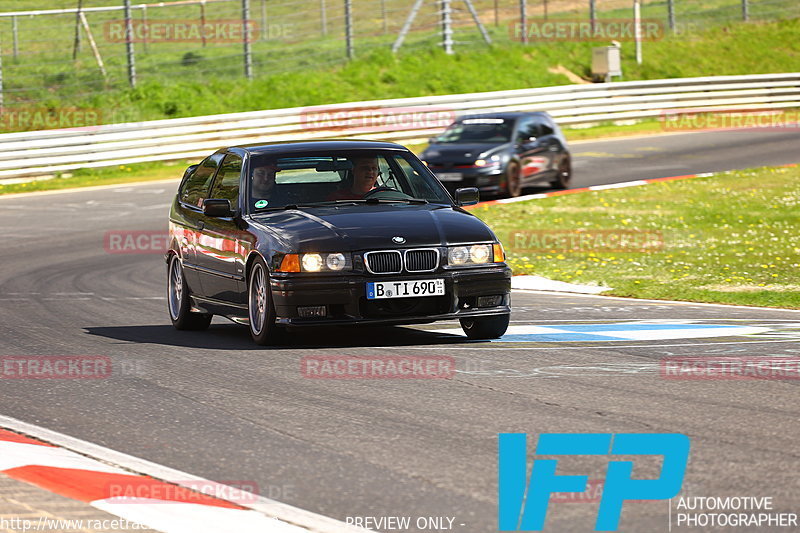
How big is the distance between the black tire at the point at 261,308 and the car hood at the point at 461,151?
Result: 13552 millimetres

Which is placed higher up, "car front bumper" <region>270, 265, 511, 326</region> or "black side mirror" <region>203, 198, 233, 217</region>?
"black side mirror" <region>203, 198, 233, 217</region>

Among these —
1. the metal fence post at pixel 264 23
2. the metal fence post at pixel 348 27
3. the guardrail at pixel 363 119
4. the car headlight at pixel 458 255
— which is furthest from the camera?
the metal fence post at pixel 348 27

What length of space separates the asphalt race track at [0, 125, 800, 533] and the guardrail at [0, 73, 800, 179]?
1521 cm

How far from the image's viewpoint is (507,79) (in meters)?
40.6

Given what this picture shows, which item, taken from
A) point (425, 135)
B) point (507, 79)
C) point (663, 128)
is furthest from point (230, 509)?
point (507, 79)

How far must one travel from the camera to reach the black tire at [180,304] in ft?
38.7

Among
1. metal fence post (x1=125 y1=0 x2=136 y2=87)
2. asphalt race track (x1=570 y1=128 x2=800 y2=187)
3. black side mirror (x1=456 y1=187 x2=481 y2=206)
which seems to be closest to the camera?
black side mirror (x1=456 y1=187 x2=481 y2=206)

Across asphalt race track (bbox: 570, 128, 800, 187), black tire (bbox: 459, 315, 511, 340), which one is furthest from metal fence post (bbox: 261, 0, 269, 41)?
black tire (bbox: 459, 315, 511, 340)

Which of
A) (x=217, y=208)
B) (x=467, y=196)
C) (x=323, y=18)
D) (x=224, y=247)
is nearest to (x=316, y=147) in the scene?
(x=217, y=208)

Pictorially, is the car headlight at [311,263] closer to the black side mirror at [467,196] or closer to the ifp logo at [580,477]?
the black side mirror at [467,196]

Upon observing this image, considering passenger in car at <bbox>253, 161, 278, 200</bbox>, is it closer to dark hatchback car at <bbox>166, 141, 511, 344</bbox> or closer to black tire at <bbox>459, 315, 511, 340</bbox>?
dark hatchback car at <bbox>166, 141, 511, 344</bbox>

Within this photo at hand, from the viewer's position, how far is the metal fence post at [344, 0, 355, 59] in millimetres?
35625

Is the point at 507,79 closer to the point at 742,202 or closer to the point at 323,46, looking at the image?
the point at 323,46

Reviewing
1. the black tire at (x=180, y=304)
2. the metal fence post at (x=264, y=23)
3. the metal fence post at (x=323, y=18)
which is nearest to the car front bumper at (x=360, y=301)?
the black tire at (x=180, y=304)
